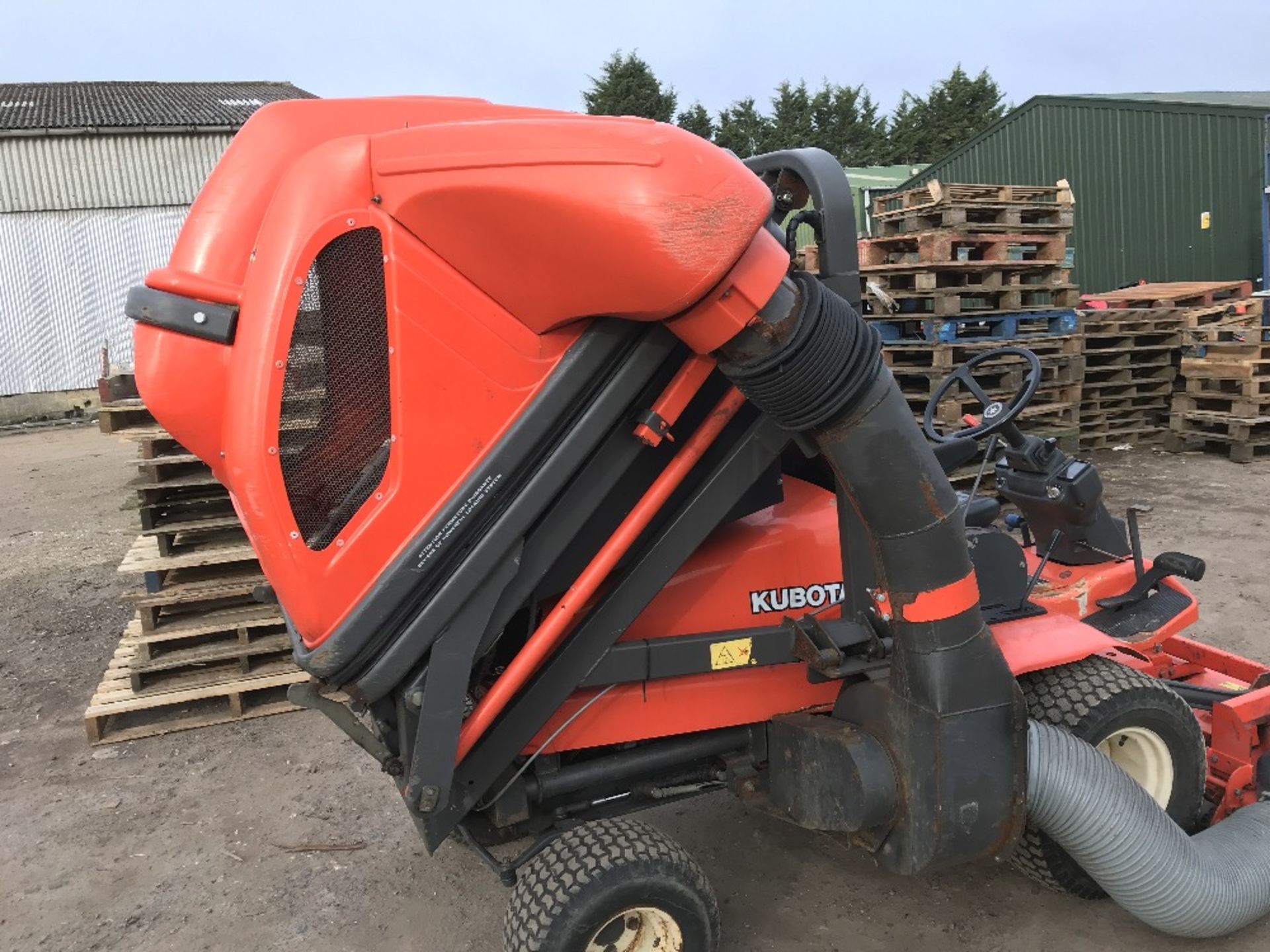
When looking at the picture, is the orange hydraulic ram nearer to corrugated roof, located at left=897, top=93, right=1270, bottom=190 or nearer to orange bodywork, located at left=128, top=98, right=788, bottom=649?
orange bodywork, located at left=128, top=98, right=788, bottom=649

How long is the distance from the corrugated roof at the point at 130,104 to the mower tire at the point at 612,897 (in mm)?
17793

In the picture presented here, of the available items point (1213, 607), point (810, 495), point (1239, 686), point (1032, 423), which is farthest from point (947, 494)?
point (1032, 423)

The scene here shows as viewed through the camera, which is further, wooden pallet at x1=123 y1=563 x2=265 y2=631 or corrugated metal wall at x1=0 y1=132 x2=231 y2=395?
corrugated metal wall at x1=0 y1=132 x2=231 y2=395

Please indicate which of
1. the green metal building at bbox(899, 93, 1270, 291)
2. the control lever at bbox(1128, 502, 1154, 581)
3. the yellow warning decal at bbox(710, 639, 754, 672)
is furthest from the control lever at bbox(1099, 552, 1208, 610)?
the green metal building at bbox(899, 93, 1270, 291)

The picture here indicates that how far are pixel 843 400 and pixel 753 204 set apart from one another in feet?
1.58

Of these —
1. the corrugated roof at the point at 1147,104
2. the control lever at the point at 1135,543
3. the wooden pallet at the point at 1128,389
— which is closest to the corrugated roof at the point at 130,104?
the corrugated roof at the point at 1147,104

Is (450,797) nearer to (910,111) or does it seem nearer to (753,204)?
(753,204)

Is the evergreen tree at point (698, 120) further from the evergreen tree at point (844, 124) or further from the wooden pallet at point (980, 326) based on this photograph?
the wooden pallet at point (980, 326)

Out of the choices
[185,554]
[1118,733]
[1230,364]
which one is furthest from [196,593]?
[1230,364]

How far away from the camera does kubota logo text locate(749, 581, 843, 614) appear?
2.73 metres

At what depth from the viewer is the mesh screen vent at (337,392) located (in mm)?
2045

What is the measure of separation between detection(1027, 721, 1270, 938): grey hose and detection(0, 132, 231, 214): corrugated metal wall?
19626 millimetres

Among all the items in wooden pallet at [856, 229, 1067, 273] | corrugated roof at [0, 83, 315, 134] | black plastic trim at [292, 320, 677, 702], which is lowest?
black plastic trim at [292, 320, 677, 702]

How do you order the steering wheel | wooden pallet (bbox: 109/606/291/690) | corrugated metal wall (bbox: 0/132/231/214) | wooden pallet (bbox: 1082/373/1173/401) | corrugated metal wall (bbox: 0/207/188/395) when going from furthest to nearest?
corrugated metal wall (bbox: 0/132/231/214) < corrugated metal wall (bbox: 0/207/188/395) < wooden pallet (bbox: 1082/373/1173/401) < wooden pallet (bbox: 109/606/291/690) < the steering wheel
